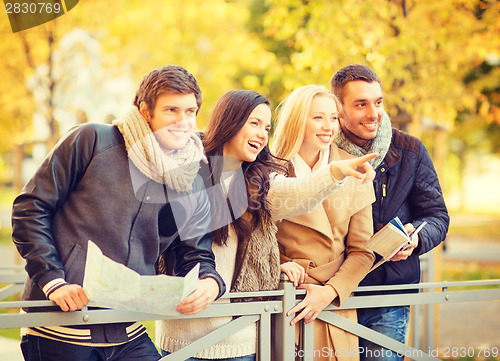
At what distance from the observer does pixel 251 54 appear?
32.4 ft

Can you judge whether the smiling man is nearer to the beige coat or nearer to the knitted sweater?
the beige coat

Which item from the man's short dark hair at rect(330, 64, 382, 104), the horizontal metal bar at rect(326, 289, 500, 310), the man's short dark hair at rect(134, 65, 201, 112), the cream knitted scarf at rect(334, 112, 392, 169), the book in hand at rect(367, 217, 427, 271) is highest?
the man's short dark hair at rect(330, 64, 382, 104)

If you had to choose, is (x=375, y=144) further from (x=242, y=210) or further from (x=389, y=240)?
(x=242, y=210)

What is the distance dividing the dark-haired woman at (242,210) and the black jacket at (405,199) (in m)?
0.50

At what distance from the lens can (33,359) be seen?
8.04ft

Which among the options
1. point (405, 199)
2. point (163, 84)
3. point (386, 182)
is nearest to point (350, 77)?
point (386, 182)

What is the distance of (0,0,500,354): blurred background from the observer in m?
5.89

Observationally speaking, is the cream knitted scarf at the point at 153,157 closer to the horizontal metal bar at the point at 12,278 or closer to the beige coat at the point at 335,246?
the beige coat at the point at 335,246

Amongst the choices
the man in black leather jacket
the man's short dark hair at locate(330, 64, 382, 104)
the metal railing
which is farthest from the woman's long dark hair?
the man's short dark hair at locate(330, 64, 382, 104)

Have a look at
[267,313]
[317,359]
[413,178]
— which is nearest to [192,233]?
[267,313]

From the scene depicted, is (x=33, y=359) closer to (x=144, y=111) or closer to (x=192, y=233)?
(x=192, y=233)

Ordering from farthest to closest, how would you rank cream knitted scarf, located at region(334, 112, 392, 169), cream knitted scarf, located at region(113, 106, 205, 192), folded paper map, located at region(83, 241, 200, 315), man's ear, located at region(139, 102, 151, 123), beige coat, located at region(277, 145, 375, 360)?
cream knitted scarf, located at region(334, 112, 392, 169) < beige coat, located at region(277, 145, 375, 360) < man's ear, located at region(139, 102, 151, 123) < cream knitted scarf, located at region(113, 106, 205, 192) < folded paper map, located at region(83, 241, 200, 315)

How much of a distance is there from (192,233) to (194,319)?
444mm

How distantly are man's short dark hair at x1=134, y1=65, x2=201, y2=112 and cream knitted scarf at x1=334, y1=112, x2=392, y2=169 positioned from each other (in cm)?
101
